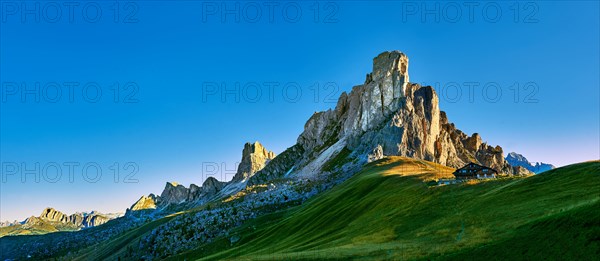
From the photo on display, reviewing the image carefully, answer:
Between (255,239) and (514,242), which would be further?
(255,239)

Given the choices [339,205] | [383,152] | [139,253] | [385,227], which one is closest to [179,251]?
[139,253]

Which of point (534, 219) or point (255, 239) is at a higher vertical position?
point (534, 219)

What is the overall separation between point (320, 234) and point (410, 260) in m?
33.9

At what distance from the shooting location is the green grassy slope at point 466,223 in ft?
90.6

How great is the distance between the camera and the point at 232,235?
100500mm

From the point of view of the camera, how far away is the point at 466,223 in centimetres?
4147

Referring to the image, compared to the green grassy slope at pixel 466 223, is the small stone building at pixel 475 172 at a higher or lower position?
higher

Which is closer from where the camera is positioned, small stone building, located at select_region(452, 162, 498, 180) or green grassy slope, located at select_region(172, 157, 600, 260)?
green grassy slope, located at select_region(172, 157, 600, 260)

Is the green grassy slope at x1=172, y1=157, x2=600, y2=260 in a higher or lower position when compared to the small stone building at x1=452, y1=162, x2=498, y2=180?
lower

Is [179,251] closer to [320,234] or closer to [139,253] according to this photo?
[139,253]

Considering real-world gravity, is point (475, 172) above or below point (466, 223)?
above

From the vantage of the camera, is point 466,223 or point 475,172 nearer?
point 466,223

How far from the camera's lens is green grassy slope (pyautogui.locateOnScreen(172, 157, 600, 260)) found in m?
27.6

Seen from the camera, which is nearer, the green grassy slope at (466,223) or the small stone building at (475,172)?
the green grassy slope at (466,223)
